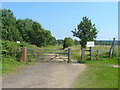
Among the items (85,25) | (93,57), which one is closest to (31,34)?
(85,25)

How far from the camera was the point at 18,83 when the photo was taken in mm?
7281

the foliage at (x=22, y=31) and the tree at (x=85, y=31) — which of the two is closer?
the tree at (x=85, y=31)

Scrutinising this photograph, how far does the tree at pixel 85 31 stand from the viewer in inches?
1438

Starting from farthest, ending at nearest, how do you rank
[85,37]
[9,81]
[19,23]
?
[19,23] < [85,37] < [9,81]

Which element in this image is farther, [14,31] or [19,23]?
[19,23]

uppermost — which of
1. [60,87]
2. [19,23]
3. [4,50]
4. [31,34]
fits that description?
[19,23]

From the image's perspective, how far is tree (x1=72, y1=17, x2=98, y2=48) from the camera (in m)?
36.5

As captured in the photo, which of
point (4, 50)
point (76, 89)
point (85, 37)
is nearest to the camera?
point (76, 89)

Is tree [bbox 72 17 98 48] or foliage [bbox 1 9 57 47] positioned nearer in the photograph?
tree [bbox 72 17 98 48]

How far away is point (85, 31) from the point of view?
37125 millimetres

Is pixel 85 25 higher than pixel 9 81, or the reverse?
pixel 85 25

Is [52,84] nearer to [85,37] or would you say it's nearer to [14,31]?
[85,37]

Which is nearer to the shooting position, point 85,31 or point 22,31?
point 85,31

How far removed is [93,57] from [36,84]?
9331 millimetres
